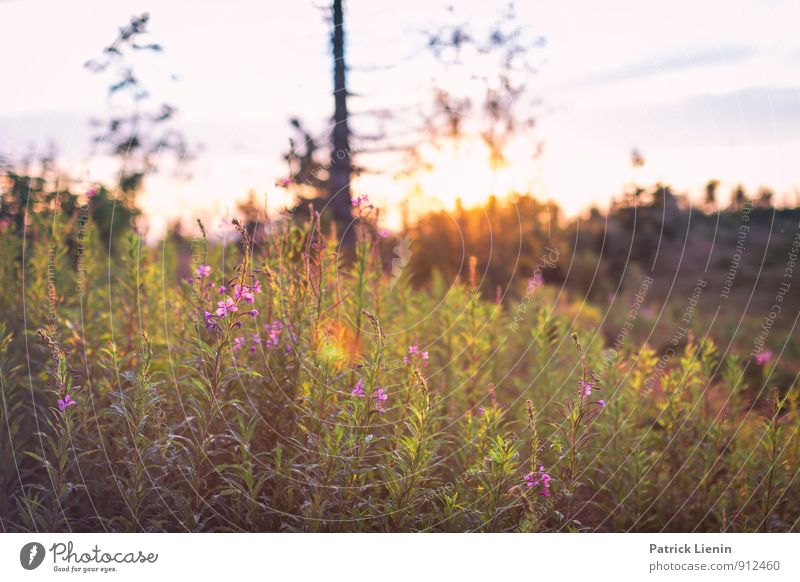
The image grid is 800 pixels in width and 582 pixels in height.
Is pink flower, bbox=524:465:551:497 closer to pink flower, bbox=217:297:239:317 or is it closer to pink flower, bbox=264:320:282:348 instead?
pink flower, bbox=264:320:282:348

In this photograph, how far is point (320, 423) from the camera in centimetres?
308

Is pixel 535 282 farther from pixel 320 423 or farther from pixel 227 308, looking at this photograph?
pixel 227 308

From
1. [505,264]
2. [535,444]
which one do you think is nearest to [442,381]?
[535,444]

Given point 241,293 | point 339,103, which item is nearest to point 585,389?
point 241,293

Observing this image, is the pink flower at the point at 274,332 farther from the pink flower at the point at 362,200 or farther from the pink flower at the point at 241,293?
the pink flower at the point at 362,200

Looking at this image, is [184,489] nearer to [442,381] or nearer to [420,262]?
[442,381]

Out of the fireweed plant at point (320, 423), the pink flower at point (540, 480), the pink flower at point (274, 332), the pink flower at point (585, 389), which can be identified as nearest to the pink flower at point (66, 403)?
the fireweed plant at point (320, 423)

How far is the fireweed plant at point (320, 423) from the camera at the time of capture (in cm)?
292

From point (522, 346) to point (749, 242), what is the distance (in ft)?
59.4

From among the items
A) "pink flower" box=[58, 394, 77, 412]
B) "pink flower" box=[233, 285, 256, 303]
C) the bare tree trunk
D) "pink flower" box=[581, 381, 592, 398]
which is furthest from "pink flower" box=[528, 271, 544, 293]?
"pink flower" box=[58, 394, 77, 412]

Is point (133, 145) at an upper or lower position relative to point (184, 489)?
upper

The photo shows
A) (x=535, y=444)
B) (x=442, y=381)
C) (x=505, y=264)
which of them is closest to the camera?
(x=535, y=444)
